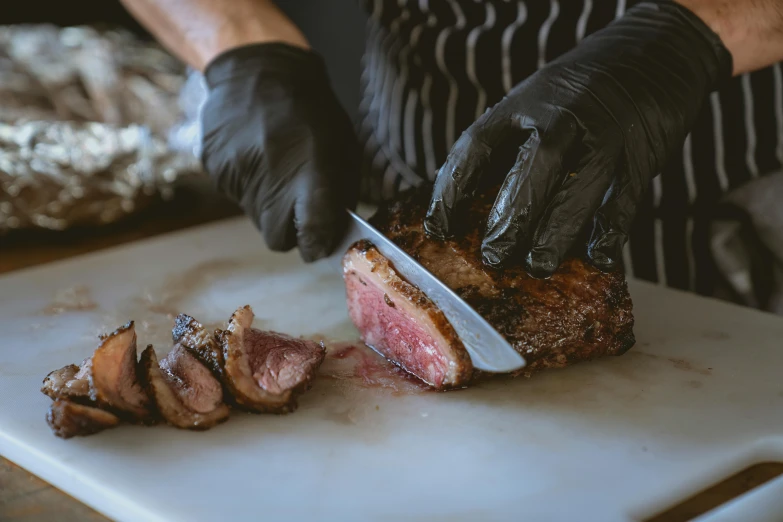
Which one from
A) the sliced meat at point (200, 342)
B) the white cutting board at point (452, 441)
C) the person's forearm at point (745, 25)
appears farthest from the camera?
the person's forearm at point (745, 25)

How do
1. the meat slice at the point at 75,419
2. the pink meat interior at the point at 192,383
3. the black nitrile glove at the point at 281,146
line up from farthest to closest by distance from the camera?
the black nitrile glove at the point at 281,146 → the pink meat interior at the point at 192,383 → the meat slice at the point at 75,419

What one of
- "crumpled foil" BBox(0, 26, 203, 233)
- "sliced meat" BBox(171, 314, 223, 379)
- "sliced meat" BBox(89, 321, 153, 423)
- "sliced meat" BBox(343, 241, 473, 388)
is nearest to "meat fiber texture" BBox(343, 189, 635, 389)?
"sliced meat" BBox(343, 241, 473, 388)

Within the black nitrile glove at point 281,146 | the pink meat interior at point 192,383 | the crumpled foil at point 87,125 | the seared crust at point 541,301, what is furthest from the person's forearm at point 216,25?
the pink meat interior at point 192,383

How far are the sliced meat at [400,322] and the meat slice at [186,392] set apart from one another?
1.88 ft

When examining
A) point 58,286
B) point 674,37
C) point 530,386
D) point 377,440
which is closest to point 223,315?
point 58,286

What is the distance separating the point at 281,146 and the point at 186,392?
110 centimetres

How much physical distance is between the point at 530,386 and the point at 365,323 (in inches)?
23.4

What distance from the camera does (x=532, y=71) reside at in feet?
9.86

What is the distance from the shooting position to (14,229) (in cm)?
339

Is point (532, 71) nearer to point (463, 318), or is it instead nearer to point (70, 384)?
point (463, 318)

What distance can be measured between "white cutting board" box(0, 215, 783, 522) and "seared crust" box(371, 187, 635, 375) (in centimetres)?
10

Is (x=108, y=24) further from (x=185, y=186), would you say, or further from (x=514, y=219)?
(x=514, y=219)

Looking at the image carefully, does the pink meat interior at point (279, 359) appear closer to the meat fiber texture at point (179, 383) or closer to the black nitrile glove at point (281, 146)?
the meat fiber texture at point (179, 383)

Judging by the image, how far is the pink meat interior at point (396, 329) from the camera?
210 centimetres
